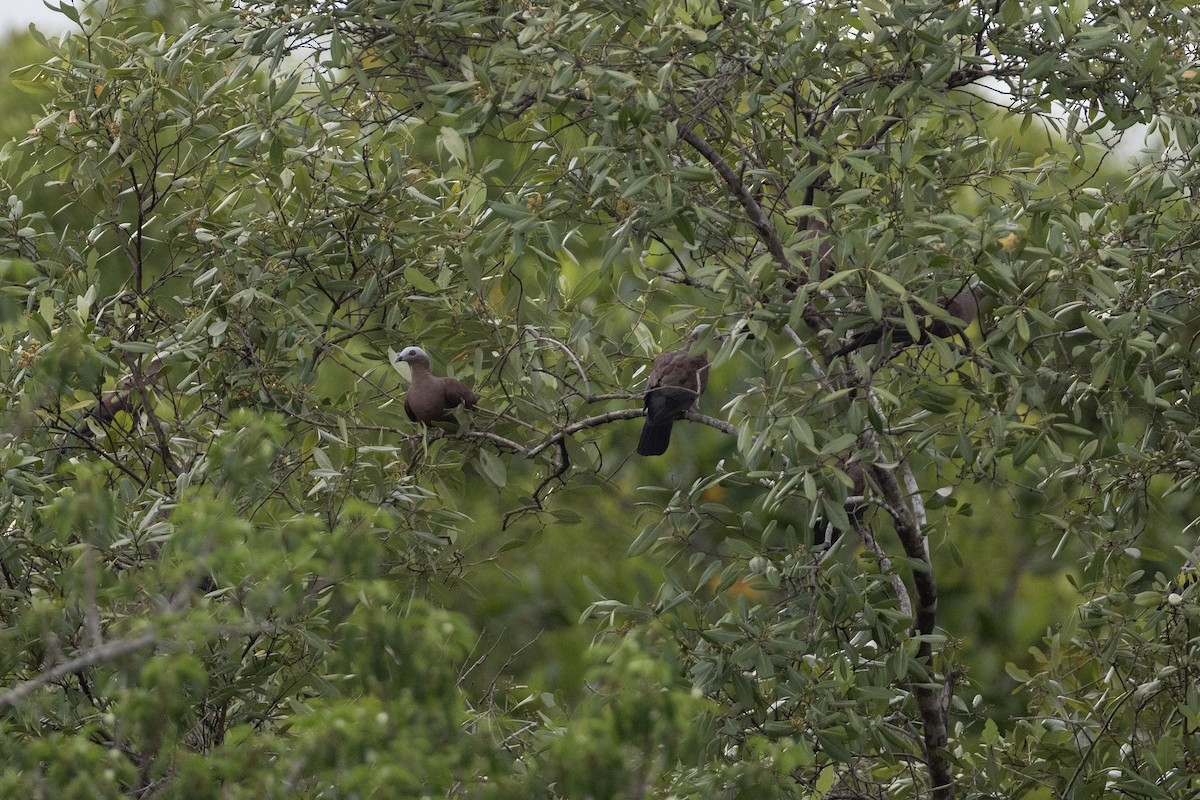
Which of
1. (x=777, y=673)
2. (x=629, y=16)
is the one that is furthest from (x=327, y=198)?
(x=777, y=673)

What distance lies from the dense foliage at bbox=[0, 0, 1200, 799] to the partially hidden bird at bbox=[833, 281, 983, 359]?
4 centimetres

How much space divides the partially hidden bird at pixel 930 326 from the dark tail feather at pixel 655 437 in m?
1.01

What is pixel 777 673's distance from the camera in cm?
382

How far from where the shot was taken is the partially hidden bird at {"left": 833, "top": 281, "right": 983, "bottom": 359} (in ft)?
11.4

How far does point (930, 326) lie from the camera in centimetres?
394

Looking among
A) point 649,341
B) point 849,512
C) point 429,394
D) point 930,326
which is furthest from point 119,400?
point 930,326

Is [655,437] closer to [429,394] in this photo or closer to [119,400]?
[429,394]

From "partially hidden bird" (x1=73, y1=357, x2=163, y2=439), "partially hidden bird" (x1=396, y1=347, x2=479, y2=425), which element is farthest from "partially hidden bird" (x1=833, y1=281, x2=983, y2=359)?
"partially hidden bird" (x1=73, y1=357, x2=163, y2=439)

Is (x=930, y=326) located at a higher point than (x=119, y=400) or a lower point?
higher

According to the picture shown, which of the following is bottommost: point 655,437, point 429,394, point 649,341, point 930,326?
point 655,437

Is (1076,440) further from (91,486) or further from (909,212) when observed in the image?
(91,486)

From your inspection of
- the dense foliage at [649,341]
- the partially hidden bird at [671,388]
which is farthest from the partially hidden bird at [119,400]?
the partially hidden bird at [671,388]

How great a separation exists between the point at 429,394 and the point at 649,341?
0.92m

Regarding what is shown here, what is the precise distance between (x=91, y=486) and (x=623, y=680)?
1.08 meters
